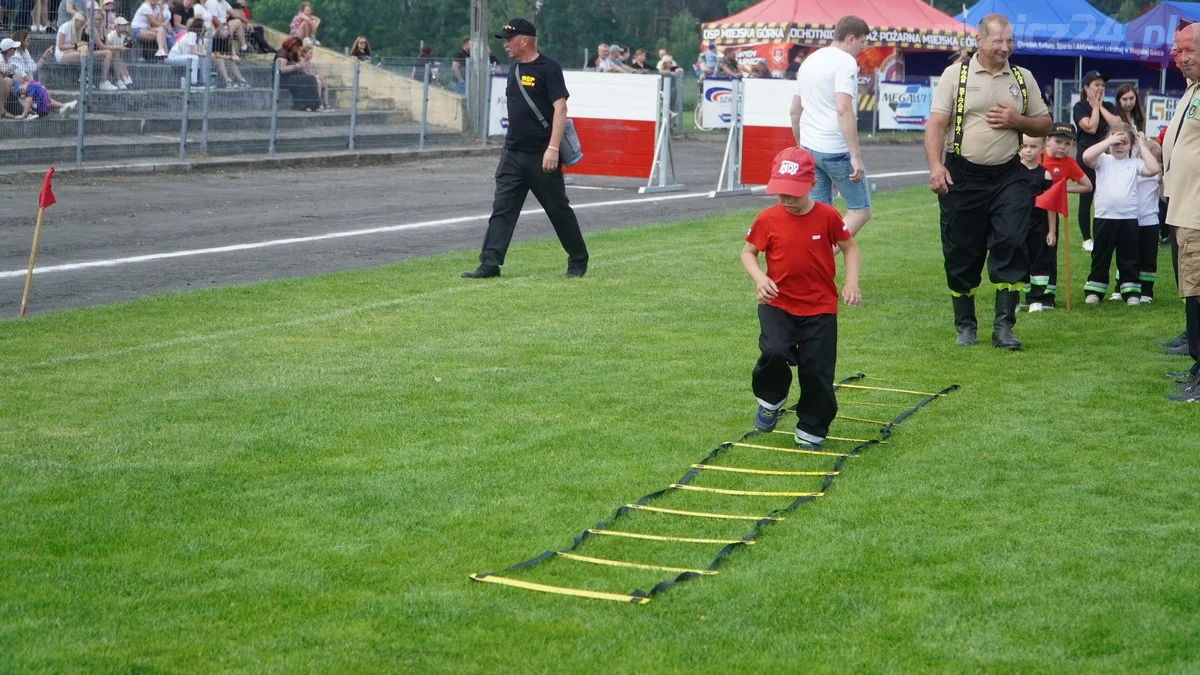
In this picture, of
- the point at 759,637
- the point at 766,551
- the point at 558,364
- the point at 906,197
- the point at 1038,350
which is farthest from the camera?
the point at 906,197

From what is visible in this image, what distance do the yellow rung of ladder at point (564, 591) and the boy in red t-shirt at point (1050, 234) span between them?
23.2ft

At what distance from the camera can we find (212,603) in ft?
15.6

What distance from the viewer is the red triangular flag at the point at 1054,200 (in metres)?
11.0

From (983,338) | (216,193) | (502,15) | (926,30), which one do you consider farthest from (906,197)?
(502,15)

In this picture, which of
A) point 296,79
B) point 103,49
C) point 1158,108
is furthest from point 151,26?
point 1158,108

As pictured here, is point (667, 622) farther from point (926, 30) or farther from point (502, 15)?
point (502, 15)

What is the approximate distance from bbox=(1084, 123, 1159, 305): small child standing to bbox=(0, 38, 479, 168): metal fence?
1525cm

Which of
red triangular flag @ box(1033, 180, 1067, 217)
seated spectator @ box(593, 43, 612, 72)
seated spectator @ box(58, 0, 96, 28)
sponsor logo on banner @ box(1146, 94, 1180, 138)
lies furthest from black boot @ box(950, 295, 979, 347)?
seated spectator @ box(593, 43, 612, 72)

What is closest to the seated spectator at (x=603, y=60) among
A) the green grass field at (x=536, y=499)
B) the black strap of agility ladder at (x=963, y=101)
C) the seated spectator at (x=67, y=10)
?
the seated spectator at (x=67, y=10)

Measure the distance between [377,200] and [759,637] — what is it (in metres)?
16.2

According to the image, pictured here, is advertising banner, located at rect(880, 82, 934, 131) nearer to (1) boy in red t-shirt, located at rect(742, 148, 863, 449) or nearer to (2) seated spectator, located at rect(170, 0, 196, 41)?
(2) seated spectator, located at rect(170, 0, 196, 41)

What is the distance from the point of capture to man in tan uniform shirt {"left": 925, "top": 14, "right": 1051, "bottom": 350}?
9.51m

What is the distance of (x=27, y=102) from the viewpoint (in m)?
21.6

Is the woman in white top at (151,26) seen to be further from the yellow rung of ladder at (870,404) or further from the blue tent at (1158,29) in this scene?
the blue tent at (1158,29)
